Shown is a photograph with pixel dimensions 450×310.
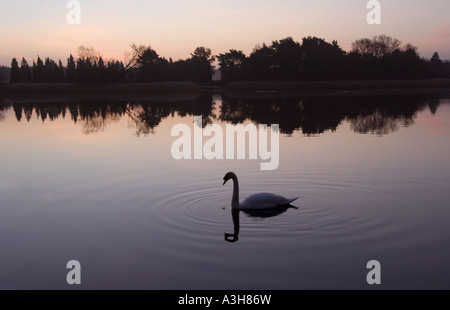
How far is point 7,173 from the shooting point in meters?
16.1

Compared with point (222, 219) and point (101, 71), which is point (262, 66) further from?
point (222, 219)

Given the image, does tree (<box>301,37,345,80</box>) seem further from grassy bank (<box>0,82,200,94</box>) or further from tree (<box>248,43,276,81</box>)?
grassy bank (<box>0,82,200,94</box>)

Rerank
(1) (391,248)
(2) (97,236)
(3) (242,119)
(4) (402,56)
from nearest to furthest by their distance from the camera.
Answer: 1. (1) (391,248)
2. (2) (97,236)
3. (3) (242,119)
4. (4) (402,56)

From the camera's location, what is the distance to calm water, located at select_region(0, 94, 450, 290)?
24.2 ft

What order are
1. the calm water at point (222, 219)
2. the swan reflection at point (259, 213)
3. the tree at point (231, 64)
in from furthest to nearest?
the tree at point (231, 64), the swan reflection at point (259, 213), the calm water at point (222, 219)

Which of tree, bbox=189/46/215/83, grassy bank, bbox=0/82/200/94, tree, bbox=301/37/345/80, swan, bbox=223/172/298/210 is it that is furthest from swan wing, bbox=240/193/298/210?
tree, bbox=189/46/215/83

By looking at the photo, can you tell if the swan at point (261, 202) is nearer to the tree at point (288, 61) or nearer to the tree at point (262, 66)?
the tree at point (288, 61)

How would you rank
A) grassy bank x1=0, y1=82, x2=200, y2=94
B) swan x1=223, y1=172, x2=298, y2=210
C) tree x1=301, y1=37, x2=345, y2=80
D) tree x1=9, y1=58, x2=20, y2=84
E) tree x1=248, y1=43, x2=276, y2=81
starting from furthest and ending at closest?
tree x1=9, y1=58, x2=20, y2=84 < tree x1=248, y1=43, x2=276, y2=81 < tree x1=301, y1=37, x2=345, y2=80 < grassy bank x1=0, y1=82, x2=200, y2=94 < swan x1=223, y1=172, x2=298, y2=210

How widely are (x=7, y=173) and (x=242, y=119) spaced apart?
19.6 meters

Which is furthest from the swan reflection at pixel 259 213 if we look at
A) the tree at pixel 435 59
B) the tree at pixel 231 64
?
the tree at pixel 435 59

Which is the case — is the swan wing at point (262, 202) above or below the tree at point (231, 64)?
below

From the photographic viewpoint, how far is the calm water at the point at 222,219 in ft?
24.2
